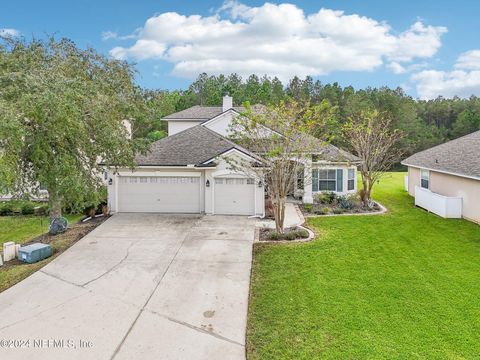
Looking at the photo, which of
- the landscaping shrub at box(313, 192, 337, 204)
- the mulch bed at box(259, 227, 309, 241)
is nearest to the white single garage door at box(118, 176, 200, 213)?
the mulch bed at box(259, 227, 309, 241)

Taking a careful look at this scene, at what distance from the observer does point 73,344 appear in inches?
262

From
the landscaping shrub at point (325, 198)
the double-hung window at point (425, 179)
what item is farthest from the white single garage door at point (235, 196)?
the double-hung window at point (425, 179)

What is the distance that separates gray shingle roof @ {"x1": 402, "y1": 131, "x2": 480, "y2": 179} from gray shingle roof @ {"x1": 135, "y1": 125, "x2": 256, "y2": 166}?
10376mm

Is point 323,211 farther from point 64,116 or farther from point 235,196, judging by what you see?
point 64,116

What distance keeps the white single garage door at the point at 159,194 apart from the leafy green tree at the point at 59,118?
2.98 m

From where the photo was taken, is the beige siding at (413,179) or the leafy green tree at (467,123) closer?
the beige siding at (413,179)

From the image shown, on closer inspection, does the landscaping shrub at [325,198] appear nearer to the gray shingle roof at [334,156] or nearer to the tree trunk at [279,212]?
the gray shingle roof at [334,156]

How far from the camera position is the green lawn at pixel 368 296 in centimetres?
663

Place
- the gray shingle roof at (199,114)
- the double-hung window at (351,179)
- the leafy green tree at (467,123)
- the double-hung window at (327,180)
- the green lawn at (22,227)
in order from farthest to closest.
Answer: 1. the leafy green tree at (467,123)
2. the gray shingle roof at (199,114)
3. the double-hung window at (351,179)
4. the double-hung window at (327,180)
5. the green lawn at (22,227)

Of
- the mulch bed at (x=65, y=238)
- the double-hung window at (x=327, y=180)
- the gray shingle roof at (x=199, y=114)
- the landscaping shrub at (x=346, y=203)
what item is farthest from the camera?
the gray shingle roof at (x=199, y=114)

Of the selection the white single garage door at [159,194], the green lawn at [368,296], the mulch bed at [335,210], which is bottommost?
the green lawn at [368,296]

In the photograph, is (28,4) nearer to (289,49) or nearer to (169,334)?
(169,334)

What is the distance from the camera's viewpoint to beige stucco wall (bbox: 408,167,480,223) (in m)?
15.5

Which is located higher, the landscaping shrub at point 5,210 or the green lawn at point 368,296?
the landscaping shrub at point 5,210
